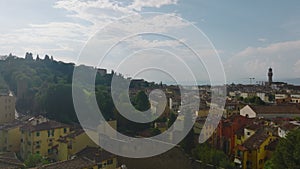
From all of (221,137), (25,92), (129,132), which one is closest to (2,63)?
(25,92)

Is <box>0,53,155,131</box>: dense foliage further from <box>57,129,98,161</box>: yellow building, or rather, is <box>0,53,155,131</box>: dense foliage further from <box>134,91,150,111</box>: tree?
<box>57,129,98,161</box>: yellow building

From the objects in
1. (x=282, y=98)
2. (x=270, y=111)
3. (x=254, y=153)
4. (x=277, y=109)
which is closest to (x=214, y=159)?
(x=254, y=153)

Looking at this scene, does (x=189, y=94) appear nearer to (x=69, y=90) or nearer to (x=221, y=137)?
(x=221, y=137)

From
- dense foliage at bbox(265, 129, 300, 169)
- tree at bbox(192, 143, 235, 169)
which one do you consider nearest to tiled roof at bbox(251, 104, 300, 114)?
tree at bbox(192, 143, 235, 169)

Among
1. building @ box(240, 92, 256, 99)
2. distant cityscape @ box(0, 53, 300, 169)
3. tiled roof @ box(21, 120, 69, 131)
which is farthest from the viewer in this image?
building @ box(240, 92, 256, 99)

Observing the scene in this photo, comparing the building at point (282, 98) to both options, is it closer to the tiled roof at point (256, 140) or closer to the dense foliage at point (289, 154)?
the tiled roof at point (256, 140)

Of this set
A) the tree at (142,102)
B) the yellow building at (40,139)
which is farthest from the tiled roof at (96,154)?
the tree at (142,102)
